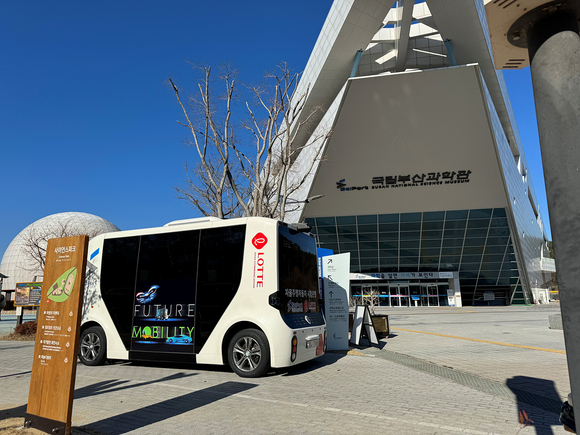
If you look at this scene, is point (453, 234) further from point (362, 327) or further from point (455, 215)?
point (362, 327)

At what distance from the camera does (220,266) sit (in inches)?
314

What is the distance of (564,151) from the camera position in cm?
174

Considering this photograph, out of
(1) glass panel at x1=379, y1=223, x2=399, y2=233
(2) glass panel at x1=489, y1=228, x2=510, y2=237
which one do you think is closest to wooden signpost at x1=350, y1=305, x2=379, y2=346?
(1) glass panel at x1=379, y1=223, x2=399, y2=233

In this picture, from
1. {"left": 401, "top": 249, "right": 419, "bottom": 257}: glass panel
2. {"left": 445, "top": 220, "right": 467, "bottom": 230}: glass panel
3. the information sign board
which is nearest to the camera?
the information sign board

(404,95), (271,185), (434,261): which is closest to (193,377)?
(271,185)

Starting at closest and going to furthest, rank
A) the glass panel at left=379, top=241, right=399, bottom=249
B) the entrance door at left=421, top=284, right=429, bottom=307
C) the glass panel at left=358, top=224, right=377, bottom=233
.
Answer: the glass panel at left=358, top=224, right=377, bottom=233 → the glass panel at left=379, top=241, right=399, bottom=249 → the entrance door at left=421, top=284, right=429, bottom=307

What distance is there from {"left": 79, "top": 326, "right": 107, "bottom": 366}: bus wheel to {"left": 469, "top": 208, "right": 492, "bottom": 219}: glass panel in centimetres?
3640

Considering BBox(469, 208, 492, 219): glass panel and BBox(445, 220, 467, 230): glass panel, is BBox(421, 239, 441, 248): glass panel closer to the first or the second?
BBox(445, 220, 467, 230): glass panel

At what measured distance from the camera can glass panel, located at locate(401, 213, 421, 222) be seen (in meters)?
39.5

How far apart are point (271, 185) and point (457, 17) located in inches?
737

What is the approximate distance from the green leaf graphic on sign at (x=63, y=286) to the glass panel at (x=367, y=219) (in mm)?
36947

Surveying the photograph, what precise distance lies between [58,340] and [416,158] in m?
34.0

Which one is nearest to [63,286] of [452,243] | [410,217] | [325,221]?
[325,221]

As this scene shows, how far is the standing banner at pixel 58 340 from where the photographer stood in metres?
4.07
